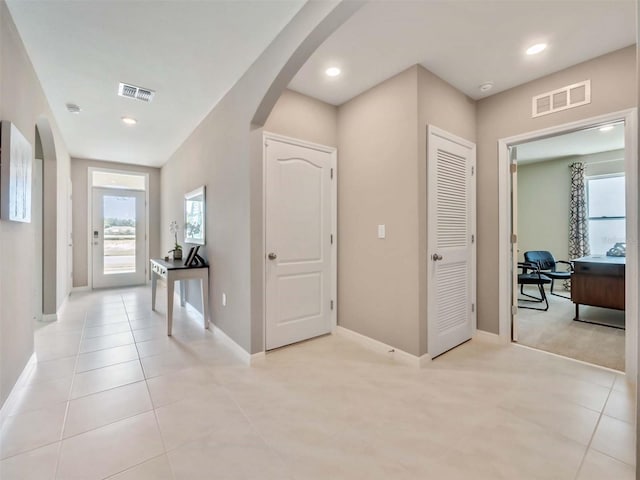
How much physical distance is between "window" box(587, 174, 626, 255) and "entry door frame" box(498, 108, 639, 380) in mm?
3965

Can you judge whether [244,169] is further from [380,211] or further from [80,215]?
[80,215]

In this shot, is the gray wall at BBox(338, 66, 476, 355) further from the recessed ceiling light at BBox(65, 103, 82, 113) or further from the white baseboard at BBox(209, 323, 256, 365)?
the recessed ceiling light at BBox(65, 103, 82, 113)

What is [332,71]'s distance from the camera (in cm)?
257

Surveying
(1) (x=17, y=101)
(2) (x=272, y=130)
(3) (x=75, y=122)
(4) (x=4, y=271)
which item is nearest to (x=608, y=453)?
(2) (x=272, y=130)

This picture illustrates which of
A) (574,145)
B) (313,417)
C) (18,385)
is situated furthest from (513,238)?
(18,385)

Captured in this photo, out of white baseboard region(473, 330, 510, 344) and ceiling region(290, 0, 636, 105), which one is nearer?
ceiling region(290, 0, 636, 105)

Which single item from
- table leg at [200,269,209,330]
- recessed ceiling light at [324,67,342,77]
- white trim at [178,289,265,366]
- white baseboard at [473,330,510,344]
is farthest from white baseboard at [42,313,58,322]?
white baseboard at [473,330,510,344]

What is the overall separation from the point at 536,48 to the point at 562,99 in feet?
1.92

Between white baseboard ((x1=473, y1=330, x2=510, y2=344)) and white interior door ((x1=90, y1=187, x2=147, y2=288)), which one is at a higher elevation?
white interior door ((x1=90, y1=187, x2=147, y2=288))

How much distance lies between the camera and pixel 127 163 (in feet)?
19.5

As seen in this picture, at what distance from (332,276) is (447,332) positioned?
4.10 feet

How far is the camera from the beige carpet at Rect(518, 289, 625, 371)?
8.80ft

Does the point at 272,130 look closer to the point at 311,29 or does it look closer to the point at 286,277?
the point at 311,29

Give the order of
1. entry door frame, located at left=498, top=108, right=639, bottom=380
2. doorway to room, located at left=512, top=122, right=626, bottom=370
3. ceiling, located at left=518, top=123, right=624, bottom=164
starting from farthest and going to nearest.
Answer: ceiling, located at left=518, top=123, right=624, bottom=164 → doorway to room, located at left=512, top=122, right=626, bottom=370 → entry door frame, located at left=498, top=108, right=639, bottom=380
